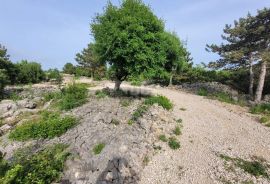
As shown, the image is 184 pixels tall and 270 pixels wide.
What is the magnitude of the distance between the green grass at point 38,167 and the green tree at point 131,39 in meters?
7.69

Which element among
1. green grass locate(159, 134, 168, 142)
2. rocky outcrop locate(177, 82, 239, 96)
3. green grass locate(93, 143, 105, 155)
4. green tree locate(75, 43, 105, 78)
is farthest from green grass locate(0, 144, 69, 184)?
green tree locate(75, 43, 105, 78)

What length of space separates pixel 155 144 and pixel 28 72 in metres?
33.2

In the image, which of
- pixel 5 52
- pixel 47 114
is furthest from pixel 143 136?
pixel 5 52

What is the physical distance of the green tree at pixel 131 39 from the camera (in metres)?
17.9

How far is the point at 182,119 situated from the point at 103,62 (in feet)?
24.4

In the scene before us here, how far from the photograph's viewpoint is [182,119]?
17.0 meters

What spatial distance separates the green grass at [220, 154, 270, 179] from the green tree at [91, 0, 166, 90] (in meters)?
8.16

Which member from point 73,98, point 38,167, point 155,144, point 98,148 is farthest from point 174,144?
point 73,98

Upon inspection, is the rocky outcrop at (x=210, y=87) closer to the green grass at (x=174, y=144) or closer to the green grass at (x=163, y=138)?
the green grass at (x=163, y=138)

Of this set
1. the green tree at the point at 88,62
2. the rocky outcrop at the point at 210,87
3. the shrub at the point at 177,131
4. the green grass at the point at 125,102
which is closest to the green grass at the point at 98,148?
the shrub at the point at 177,131

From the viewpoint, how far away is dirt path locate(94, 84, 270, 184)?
1162 centimetres

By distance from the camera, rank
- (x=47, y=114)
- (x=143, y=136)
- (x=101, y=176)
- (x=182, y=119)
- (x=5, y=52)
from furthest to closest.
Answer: (x=5, y=52) → (x=47, y=114) → (x=182, y=119) → (x=143, y=136) → (x=101, y=176)

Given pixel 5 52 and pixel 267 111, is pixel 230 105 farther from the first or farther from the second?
pixel 5 52

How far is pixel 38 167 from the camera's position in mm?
11719
